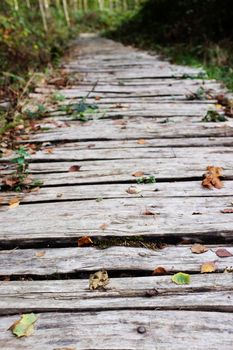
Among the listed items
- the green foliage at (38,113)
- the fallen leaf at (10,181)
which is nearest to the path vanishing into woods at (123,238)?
the fallen leaf at (10,181)

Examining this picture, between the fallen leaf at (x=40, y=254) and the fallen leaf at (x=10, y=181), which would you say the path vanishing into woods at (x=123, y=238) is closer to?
the fallen leaf at (x=40, y=254)

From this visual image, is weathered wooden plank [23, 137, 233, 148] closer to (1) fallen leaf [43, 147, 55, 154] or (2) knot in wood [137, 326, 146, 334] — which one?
(1) fallen leaf [43, 147, 55, 154]

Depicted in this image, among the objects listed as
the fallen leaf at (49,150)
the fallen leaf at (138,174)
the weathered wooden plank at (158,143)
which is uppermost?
the fallen leaf at (49,150)

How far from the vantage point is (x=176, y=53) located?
8.59 metres

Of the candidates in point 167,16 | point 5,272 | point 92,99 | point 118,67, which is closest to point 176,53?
point 118,67

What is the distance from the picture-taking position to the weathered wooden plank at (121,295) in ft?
5.23

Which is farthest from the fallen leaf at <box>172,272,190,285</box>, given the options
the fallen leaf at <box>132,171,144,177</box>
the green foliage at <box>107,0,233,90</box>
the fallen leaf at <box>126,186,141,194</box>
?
the green foliage at <box>107,0,233,90</box>

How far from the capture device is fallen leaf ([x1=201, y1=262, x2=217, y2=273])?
1779mm

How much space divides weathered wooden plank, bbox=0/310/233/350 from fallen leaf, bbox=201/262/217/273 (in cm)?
27

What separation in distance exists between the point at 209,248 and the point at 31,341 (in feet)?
3.05

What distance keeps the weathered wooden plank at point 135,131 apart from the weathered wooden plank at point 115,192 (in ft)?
3.38

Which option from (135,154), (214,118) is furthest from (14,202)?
(214,118)

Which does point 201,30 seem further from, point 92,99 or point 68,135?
point 68,135

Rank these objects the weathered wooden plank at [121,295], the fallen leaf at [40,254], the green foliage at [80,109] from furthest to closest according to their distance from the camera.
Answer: the green foliage at [80,109] → the fallen leaf at [40,254] → the weathered wooden plank at [121,295]
